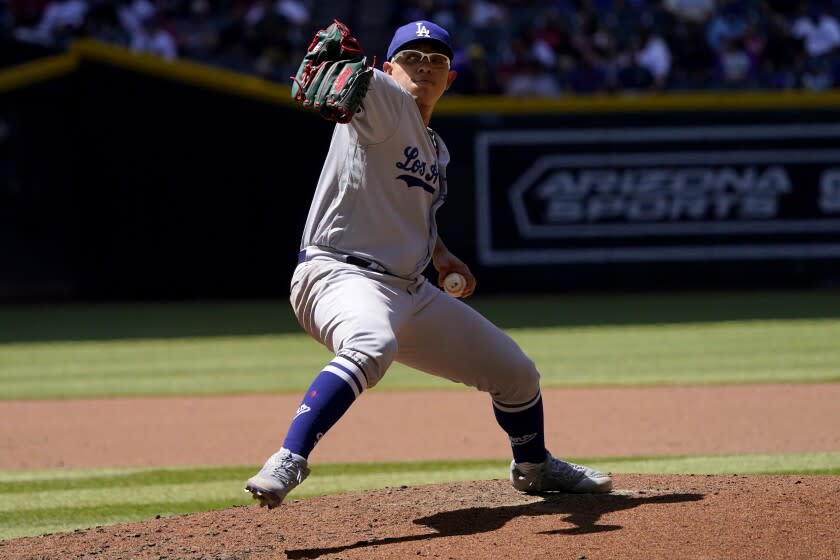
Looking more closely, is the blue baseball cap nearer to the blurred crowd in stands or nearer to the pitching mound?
the pitching mound

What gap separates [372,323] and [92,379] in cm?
609

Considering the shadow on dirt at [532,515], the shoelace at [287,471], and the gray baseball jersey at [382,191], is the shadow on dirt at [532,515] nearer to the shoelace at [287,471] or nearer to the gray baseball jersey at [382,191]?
the shoelace at [287,471]

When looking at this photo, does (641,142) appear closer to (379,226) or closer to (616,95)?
(616,95)

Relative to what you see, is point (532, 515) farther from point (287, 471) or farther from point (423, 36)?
point (423, 36)

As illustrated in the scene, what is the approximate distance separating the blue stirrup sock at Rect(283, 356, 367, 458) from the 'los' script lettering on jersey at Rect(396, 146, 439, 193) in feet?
2.14

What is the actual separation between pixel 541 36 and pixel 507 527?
12936mm

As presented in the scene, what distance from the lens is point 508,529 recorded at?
3904 millimetres

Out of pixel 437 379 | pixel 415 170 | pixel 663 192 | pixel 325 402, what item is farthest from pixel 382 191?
pixel 663 192

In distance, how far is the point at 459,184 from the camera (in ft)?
46.0

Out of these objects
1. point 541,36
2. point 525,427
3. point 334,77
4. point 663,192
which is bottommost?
point 525,427

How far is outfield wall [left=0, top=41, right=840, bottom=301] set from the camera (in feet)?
45.2

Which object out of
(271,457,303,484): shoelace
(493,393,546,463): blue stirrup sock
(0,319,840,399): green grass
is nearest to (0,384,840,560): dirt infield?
(493,393,546,463): blue stirrup sock

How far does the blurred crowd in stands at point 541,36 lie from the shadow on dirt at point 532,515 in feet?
34.7

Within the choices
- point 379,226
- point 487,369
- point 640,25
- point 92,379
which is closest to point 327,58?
point 379,226
